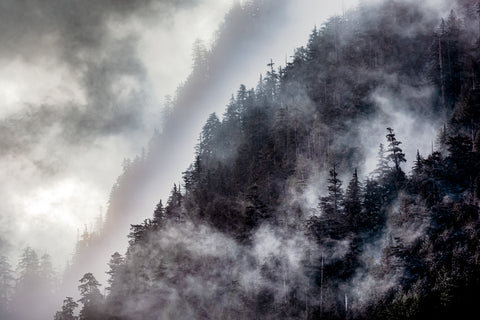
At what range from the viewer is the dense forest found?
232 feet

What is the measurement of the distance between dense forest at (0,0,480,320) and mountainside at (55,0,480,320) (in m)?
0.24

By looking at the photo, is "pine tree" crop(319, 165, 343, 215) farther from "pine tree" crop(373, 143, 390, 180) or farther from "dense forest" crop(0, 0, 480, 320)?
"pine tree" crop(373, 143, 390, 180)

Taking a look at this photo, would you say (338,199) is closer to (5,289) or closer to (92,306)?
(92,306)

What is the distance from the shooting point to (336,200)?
83.3m

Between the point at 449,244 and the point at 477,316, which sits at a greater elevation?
the point at 449,244

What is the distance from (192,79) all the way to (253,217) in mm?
105707

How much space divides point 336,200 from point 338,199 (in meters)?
0.45

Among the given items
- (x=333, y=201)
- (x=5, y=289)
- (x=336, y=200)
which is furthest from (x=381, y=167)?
(x=5, y=289)

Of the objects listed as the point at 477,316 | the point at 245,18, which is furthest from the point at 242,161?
the point at 245,18

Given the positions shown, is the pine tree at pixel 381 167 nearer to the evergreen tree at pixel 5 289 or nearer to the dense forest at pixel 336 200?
the dense forest at pixel 336 200

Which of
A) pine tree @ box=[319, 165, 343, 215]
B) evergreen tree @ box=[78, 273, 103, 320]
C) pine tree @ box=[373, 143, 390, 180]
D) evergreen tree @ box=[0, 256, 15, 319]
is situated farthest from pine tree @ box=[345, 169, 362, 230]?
evergreen tree @ box=[0, 256, 15, 319]

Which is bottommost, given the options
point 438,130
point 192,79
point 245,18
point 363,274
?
point 363,274

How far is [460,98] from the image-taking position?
8819 centimetres

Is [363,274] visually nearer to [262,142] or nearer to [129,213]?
[262,142]
